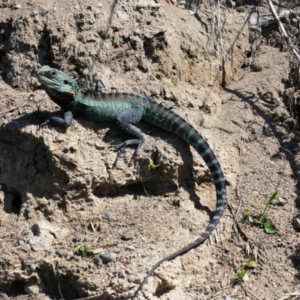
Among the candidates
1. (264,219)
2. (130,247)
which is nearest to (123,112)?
(130,247)

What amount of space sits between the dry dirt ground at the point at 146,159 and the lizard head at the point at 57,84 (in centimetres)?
24

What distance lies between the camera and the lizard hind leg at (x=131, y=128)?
21.2 ft

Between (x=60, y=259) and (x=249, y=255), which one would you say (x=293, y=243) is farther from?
(x=60, y=259)

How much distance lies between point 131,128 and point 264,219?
1605 millimetres

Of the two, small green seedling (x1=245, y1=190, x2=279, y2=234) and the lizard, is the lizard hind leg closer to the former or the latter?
the lizard

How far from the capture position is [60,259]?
5.91 metres

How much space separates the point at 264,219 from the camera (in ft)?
20.4

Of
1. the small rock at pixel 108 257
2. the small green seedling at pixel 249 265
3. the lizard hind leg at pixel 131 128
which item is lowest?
the small rock at pixel 108 257

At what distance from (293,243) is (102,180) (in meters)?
1.92

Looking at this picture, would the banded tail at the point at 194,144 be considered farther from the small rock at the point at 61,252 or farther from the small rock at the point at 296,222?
the small rock at the point at 61,252

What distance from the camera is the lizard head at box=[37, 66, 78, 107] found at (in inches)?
258

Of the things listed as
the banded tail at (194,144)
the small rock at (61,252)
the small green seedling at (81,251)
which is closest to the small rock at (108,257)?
the small green seedling at (81,251)

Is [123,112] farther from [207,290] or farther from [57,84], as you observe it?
[207,290]

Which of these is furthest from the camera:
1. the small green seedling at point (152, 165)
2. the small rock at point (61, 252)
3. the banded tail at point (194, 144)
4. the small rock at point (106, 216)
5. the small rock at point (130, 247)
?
the small green seedling at point (152, 165)
